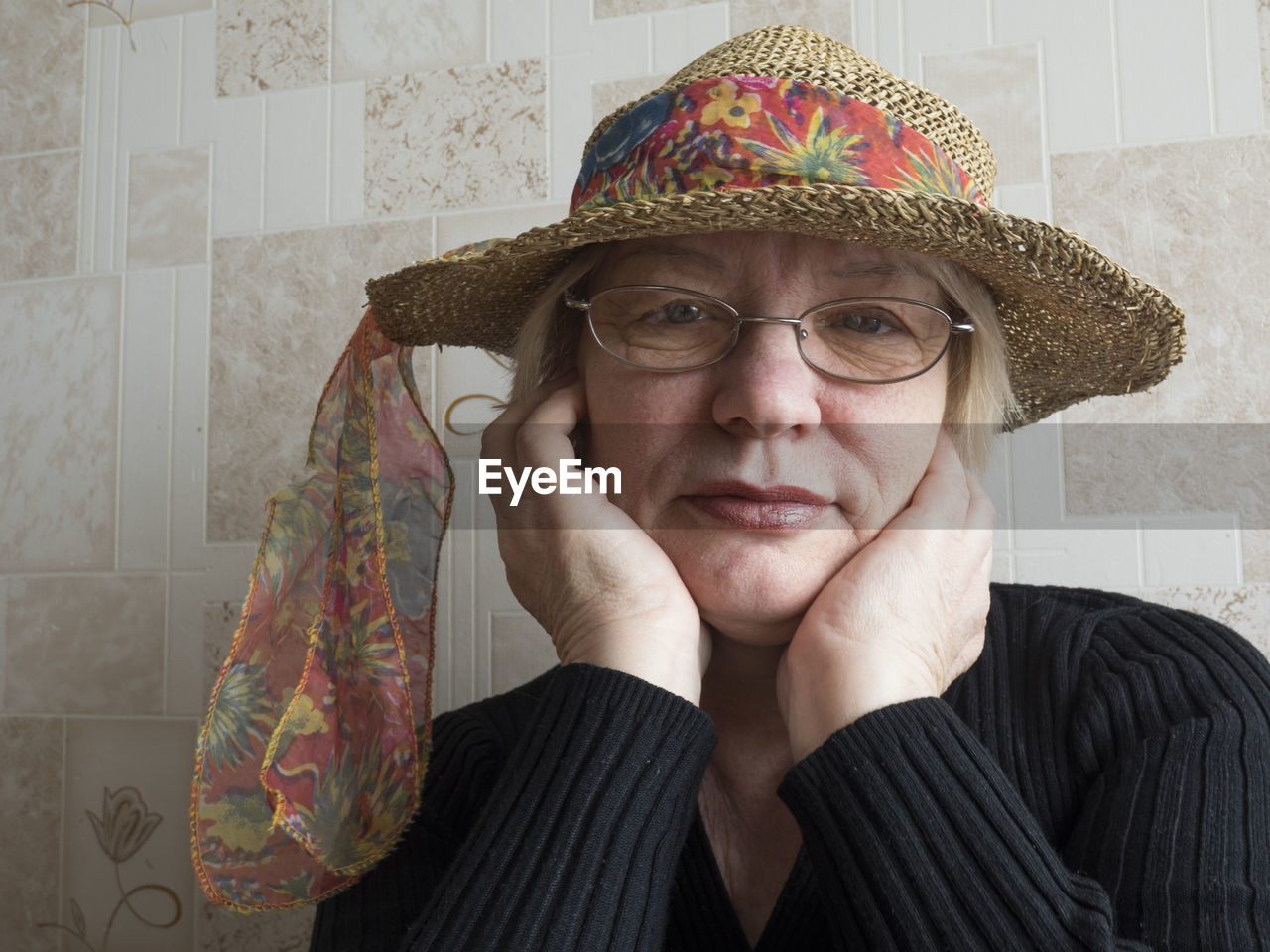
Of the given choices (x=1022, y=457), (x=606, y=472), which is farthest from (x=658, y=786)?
(x=1022, y=457)

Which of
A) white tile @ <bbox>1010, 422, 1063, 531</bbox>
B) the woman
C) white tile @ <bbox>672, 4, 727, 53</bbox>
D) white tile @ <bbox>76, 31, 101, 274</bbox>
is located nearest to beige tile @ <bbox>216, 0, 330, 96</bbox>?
white tile @ <bbox>76, 31, 101, 274</bbox>

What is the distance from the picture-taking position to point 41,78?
1.68 meters

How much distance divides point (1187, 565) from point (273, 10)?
1653 mm

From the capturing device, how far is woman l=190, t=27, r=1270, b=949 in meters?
0.81

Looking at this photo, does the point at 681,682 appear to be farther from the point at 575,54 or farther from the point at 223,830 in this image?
the point at 575,54

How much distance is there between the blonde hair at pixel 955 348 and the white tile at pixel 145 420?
76 centimetres

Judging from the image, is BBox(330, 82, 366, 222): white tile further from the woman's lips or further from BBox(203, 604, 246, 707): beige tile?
the woman's lips

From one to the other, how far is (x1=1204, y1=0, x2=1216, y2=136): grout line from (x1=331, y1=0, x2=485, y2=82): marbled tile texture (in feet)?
3.41

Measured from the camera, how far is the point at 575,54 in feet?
4.84

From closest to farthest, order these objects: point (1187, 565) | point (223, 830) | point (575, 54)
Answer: point (223, 830)
point (1187, 565)
point (575, 54)

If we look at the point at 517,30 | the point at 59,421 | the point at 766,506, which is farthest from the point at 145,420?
the point at 766,506

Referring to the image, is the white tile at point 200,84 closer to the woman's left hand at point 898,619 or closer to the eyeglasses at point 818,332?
the eyeglasses at point 818,332

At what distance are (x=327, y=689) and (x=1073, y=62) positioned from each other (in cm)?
129

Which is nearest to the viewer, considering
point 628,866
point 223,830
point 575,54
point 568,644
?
point 628,866
